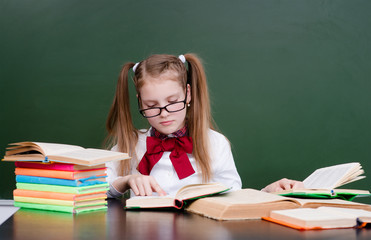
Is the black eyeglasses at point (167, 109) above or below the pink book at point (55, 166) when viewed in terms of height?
above

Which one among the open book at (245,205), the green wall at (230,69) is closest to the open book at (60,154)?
the open book at (245,205)

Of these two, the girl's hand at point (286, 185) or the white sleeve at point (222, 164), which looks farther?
the white sleeve at point (222, 164)

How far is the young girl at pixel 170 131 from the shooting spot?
186 cm

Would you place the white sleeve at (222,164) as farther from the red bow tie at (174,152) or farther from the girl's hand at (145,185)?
the girl's hand at (145,185)

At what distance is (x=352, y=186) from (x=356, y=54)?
798 mm

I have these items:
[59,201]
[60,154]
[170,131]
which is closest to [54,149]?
[60,154]

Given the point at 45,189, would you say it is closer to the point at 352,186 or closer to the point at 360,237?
the point at 360,237

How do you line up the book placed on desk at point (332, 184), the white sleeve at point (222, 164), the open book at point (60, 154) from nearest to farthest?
the open book at point (60, 154) < the book placed on desk at point (332, 184) < the white sleeve at point (222, 164)

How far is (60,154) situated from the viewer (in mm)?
1244

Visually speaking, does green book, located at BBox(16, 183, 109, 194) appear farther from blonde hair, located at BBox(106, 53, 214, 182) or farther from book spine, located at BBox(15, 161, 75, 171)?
blonde hair, located at BBox(106, 53, 214, 182)

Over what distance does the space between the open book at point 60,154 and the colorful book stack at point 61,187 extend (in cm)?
3

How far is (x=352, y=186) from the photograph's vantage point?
278 cm

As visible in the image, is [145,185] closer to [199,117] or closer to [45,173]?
[45,173]

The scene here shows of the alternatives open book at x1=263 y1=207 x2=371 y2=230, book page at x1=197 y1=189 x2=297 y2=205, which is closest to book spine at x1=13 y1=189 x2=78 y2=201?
book page at x1=197 y1=189 x2=297 y2=205
